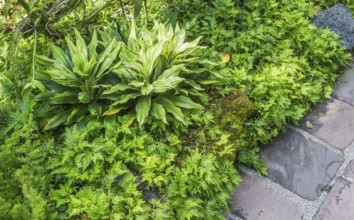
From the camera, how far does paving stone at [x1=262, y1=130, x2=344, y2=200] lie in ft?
9.17

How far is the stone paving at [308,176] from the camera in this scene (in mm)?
2633

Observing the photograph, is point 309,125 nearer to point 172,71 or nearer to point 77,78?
point 172,71

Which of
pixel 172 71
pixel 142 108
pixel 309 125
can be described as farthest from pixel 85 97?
pixel 309 125

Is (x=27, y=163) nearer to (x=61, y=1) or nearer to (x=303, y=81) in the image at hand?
(x=61, y=1)

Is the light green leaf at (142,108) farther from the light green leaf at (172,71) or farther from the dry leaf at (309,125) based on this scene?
the dry leaf at (309,125)

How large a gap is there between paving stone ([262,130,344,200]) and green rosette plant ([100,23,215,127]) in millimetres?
808

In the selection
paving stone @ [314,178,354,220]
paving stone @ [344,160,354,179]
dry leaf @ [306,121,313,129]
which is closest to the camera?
paving stone @ [314,178,354,220]

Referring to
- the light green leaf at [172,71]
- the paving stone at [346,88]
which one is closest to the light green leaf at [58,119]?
the light green leaf at [172,71]

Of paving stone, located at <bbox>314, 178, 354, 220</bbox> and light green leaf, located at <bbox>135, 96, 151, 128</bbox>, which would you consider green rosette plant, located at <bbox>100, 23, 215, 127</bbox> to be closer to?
light green leaf, located at <bbox>135, 96, 151, 128</bbox>

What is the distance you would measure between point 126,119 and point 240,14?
1.84 metres

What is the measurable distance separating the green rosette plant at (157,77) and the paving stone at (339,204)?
3.84 ft

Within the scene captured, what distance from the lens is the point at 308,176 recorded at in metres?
2.86

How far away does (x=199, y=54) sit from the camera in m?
3.14

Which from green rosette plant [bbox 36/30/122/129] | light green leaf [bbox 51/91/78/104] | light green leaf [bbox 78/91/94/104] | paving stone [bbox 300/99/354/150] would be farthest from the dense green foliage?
light green leaf [bbox 51/91/78/104]
